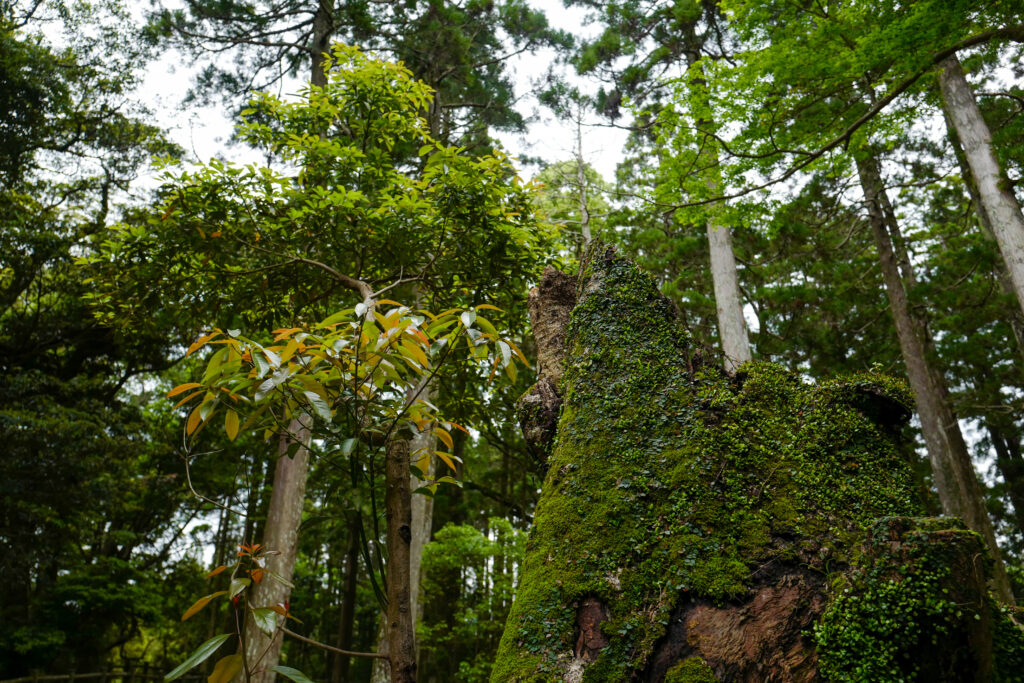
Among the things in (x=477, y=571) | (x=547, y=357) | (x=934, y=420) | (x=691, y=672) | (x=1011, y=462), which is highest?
(x=1011, y=462)

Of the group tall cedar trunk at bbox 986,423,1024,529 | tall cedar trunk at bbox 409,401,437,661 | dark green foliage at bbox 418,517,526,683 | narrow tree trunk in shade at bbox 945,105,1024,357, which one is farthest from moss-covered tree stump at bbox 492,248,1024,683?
tall cedar trunk at bbox 986,423,1024,529

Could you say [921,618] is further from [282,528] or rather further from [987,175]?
[987,175]

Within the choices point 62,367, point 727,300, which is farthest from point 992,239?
point 62,367

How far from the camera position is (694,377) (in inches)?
104

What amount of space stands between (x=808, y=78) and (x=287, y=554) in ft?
22.4

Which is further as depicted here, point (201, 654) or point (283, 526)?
point (283, 526)

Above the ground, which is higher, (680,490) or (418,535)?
(418,535)

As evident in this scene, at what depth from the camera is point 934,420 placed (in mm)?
8062

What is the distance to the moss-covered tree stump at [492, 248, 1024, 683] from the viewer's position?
4.88ft

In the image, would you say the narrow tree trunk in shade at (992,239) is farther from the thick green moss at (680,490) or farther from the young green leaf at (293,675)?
the young green leaf at (293,675)

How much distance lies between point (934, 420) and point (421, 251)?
7.92 m

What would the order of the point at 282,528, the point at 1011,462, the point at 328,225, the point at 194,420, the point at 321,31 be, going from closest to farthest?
the point at 194,420 < the point at 328,225 < the point at 282,528 < the point at 321,31 < the point at 1011,462

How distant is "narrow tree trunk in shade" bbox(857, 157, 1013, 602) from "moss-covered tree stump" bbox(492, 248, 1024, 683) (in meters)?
6.49

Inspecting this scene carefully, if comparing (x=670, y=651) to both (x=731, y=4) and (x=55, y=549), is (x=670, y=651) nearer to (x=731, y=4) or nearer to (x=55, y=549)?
(x=731, y=4)
